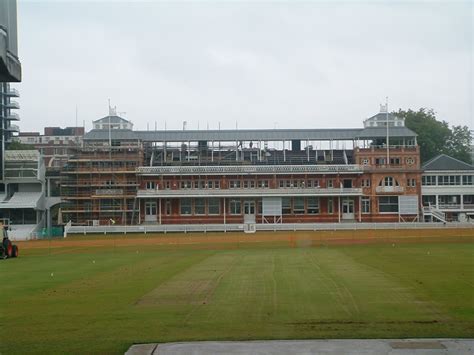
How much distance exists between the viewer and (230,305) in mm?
19484

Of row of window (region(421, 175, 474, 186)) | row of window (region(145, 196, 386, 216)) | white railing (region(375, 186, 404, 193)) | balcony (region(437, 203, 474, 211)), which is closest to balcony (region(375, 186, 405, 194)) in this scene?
white railing (region(375, 186, 404, 193))

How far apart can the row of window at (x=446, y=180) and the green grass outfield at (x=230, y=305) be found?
67.2 m

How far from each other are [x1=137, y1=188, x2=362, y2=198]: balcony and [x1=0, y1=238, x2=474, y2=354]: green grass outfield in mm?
61144

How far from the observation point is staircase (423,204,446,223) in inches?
3624

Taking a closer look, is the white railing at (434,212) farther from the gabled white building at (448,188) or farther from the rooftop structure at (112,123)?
the rooftop structure at (112,123)

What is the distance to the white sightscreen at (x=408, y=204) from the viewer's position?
94875 millimetres

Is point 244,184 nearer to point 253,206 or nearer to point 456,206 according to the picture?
point 253,206

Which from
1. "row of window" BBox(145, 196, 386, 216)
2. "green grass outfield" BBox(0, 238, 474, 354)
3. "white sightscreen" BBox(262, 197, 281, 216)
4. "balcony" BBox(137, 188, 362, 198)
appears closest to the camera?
"green grass outfield" BBox(0, 238, 474, 354)

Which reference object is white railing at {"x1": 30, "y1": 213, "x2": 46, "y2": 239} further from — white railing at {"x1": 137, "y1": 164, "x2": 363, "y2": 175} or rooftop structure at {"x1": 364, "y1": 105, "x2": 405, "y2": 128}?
rooftop structure at {"x1": 364, "y1": 105, "x2": 405, "y2": 128}

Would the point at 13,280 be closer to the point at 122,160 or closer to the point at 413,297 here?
the point at 413,297

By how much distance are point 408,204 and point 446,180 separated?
767 cm

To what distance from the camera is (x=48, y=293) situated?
79.3 ft

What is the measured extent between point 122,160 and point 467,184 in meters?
48.2

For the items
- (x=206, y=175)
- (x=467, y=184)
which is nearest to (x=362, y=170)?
(x=467, y=184)
